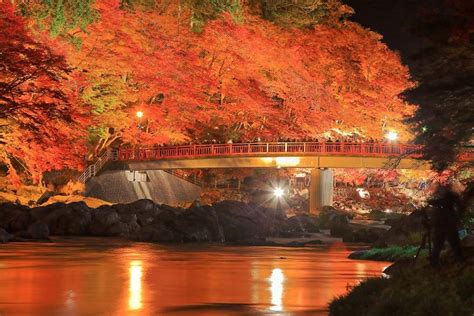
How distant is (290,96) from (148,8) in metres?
11.6

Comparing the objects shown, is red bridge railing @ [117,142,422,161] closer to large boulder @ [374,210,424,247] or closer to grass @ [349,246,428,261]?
large boulder @ [374,210,424,247]

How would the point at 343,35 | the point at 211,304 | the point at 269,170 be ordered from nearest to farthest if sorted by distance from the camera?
the point at 211,304, the point at 343,35, the point at 269,170

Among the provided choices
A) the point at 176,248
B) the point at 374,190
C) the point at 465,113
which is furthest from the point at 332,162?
the point at 465,113

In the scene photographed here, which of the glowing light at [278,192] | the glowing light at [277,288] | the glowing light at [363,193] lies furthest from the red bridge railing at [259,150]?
the glowing light at [277,288]

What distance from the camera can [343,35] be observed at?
59906 mm

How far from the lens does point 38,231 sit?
3294 cm

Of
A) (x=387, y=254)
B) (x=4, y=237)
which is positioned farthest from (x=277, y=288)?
(x=4, y=237)

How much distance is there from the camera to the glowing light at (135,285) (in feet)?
43.5

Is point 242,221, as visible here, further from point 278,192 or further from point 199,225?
point 278,192

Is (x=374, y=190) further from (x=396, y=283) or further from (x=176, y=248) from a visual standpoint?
(x=396, y=283)

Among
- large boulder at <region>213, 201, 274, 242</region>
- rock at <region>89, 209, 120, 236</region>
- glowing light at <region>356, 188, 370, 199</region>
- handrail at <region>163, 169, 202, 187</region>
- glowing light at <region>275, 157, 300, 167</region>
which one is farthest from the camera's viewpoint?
glowing light at <region>356, 188, 370, 199</region>

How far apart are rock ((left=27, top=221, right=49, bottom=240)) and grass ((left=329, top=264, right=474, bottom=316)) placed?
886 inches

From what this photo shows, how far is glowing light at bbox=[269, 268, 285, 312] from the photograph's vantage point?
Result: 13258 mm

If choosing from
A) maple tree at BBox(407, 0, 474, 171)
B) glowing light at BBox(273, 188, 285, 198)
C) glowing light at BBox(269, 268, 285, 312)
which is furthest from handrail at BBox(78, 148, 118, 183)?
maple tree at BBox(407, 0, 474, 171)
